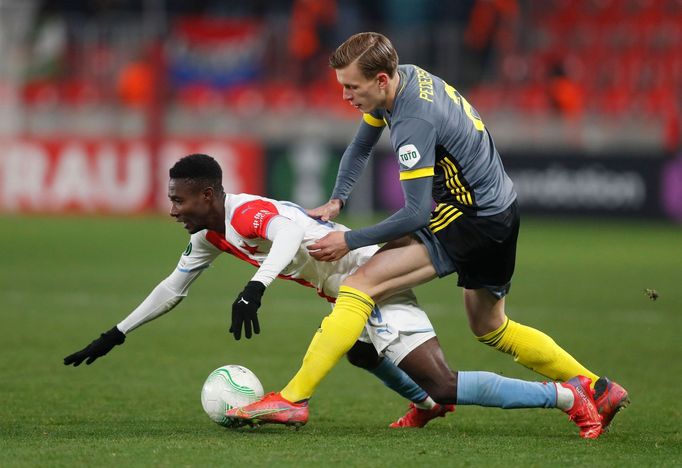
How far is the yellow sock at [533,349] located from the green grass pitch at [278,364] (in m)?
0.30

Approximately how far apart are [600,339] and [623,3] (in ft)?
45.1

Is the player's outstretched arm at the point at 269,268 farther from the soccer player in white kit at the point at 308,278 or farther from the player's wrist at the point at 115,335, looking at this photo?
the player's wrist at the point at 115,335

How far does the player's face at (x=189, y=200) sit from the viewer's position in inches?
211

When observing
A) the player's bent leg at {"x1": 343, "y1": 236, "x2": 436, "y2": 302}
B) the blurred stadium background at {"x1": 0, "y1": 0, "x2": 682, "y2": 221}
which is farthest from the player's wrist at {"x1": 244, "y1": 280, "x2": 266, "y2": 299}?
the blurred stadium background at {"x1": 0, "y1": 0, "x2": 682, "y2": 221}

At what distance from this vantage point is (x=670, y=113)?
19.8m

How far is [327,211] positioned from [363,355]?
2.41 ft

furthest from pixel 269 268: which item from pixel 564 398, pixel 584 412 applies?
pixel 584 412

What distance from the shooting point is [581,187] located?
19.2 meters

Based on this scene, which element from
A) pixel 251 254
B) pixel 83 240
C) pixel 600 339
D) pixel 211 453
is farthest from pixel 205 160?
pixel 83 240

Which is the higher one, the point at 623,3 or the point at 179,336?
the point at 623,3

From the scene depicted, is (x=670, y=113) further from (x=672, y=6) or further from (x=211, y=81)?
(x=211, y=81)

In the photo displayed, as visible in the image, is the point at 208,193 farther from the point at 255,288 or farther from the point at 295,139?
the point at 295,139

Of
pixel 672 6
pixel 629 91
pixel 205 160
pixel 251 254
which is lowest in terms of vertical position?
pixel 251 254

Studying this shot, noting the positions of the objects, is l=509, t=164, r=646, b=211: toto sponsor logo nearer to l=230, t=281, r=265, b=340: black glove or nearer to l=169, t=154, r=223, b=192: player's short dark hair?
l=169, t=154, r=223, b=192: player's short dark hair
